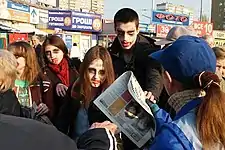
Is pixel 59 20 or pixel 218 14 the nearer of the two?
pixel 59 20

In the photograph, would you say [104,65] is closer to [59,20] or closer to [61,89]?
[61,89]

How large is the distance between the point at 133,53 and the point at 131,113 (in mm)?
1358

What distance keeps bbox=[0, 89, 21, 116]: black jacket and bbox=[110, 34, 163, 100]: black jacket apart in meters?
0.89

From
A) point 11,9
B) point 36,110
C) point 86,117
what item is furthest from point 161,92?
point 11,9

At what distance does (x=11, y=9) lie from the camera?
2767cm

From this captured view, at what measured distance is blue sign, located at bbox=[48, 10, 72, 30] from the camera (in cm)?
3500

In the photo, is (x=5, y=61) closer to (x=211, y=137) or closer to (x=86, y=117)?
(x=86, y=117)

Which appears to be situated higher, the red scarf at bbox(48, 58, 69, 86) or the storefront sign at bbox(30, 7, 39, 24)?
the storefront sign at bbox(30, 7, 39, 24)

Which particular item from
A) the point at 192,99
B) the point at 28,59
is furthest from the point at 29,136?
the point at 28,59

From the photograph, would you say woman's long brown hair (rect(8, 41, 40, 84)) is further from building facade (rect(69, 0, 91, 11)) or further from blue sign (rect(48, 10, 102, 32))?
building facade (rect(69, 0, 91, 11))

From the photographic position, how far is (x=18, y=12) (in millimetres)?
28734

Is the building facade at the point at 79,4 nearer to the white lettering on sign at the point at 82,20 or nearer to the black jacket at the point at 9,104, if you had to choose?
the white lettering on sign at the point at 82,20

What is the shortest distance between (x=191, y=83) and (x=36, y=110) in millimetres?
2097

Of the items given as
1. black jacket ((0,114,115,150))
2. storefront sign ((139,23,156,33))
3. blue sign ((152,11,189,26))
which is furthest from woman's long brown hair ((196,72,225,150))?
blue sign ((152,11,189,26))
